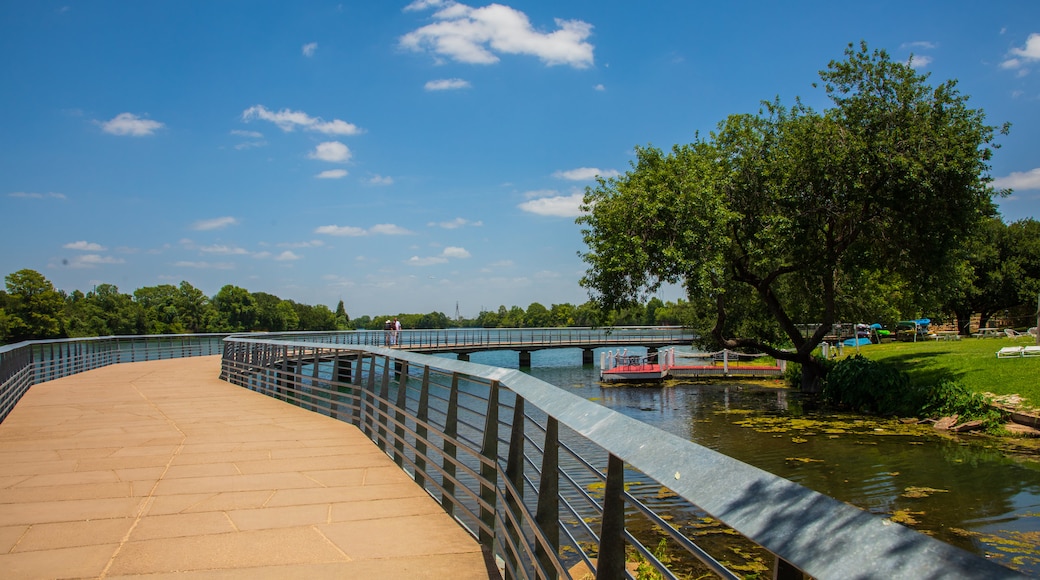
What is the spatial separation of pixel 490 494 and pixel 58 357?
2459cm

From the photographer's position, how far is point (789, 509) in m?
1.39

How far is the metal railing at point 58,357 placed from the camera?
14.5m

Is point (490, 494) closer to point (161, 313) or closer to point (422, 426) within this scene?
point (422, 426)

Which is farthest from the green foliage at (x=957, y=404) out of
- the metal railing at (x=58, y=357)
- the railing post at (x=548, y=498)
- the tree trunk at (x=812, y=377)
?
the metal railing at (x=58, y=357)

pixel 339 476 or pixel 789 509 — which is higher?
pixel 789 509

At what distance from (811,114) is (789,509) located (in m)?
27.6

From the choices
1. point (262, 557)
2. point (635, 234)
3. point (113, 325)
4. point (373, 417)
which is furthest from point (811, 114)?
point (113, 325)

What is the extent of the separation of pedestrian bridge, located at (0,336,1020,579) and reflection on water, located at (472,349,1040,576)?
10.8 ft

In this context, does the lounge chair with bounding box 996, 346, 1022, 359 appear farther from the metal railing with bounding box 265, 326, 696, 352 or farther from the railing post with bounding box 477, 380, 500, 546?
the metal railing with bounding box 265, 326, 696, 352

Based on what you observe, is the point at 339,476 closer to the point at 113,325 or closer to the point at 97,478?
the point at 97,478

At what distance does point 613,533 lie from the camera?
238 centimetres

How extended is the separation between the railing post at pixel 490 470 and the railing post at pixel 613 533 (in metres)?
2.55

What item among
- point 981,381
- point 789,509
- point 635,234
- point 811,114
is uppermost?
point 811,114

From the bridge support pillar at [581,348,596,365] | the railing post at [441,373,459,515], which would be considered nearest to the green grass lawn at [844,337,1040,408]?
the railing post at [441,373,459,515]
